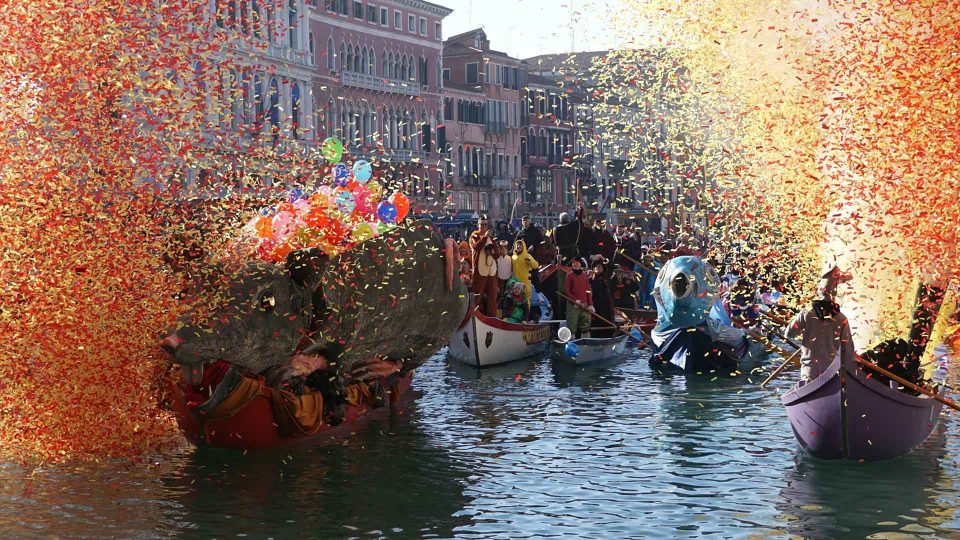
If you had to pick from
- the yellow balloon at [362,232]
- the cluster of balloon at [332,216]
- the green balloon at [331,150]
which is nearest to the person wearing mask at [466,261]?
the cluster of balloon at [332,216]

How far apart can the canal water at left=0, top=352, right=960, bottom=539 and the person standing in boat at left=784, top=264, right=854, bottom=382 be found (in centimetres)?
95

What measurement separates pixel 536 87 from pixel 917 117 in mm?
87393

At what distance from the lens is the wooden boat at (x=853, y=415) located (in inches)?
524

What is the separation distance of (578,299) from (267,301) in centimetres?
1194

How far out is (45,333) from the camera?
12.9 m

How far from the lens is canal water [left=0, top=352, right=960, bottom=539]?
37.0ft

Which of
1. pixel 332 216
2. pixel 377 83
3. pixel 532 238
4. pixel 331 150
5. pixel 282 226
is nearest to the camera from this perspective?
pixel 282 226

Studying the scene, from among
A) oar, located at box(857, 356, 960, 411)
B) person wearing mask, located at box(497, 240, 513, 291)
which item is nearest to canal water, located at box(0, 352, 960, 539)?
oar, located at box(857, 356, 960, 411)

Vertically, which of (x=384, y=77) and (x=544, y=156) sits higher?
(x=384, y=77)

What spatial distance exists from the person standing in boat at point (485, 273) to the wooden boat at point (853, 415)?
11.2 metres

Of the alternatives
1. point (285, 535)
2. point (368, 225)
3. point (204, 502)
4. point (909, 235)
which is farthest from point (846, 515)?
point (368, 225)

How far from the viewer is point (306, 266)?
46.2ft

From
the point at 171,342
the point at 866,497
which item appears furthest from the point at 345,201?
the point at 866,497

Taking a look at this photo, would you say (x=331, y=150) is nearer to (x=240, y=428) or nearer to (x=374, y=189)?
(x=374, y=189)
